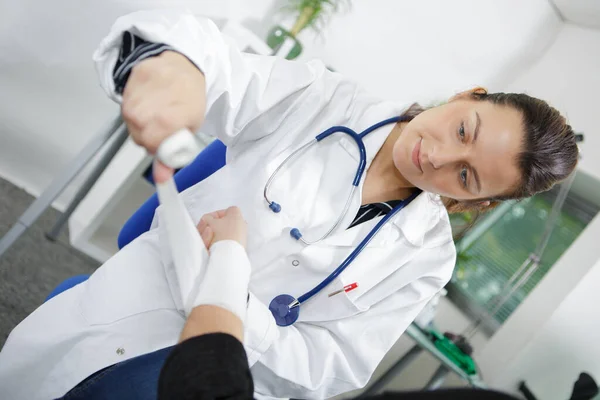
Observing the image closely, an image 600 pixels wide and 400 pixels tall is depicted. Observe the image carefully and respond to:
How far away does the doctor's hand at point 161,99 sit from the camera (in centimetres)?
50

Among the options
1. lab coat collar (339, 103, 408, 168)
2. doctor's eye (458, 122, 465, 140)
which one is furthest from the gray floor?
doctor's eye (458, 122, 465, 140)

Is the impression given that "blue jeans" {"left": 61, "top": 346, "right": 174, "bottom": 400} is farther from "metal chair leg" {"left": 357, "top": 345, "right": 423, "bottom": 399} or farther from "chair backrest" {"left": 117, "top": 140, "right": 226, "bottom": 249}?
"metal chair leg" {"left": 357, "top": 345, "right": 423, "bottom": 399}

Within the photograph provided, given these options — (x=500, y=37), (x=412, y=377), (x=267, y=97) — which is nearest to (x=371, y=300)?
(x=267, y=97)

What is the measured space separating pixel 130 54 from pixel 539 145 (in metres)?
0.75

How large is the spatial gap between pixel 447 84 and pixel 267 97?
1.86m

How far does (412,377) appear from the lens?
2465 mm

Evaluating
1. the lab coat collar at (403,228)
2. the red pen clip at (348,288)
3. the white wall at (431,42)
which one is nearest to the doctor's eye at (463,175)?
the lab coat collar at (403,228)

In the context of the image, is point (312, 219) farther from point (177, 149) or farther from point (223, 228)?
point (177, 149)

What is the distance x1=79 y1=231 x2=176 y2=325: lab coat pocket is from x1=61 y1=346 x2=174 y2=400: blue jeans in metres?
0.10

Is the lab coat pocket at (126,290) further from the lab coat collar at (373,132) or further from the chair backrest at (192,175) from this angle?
the lab coat collar at (373,132)

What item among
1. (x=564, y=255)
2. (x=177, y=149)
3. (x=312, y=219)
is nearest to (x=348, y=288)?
(x=312, y=219)

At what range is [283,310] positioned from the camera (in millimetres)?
892

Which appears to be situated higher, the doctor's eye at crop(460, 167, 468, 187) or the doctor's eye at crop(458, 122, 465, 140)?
the doctor's eye at crop(458, 122, 465, 140)

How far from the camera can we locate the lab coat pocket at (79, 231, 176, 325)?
78 centimetres
